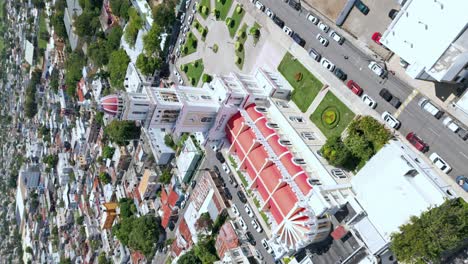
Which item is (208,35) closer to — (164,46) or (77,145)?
(164,46)

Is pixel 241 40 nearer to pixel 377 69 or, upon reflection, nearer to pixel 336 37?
Answer: pixel 336 37

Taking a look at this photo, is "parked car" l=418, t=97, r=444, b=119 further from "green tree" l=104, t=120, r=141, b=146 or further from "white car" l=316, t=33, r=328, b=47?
"green tree" l=104, t=120, r=141, b=146

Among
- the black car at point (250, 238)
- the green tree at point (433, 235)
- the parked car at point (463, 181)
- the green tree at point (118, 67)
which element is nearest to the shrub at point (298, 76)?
the parked car at point (463, 181)

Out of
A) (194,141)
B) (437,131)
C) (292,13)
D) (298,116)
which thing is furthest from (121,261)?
(437,131)

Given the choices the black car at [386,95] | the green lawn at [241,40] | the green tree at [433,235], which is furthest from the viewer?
the green lawn at [241,40]

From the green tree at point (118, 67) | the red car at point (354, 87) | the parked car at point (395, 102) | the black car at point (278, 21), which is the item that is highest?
the parked car at point (395, 102)

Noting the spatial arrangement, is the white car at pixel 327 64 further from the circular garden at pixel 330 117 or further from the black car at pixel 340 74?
the circular garden at pixel 330 117
